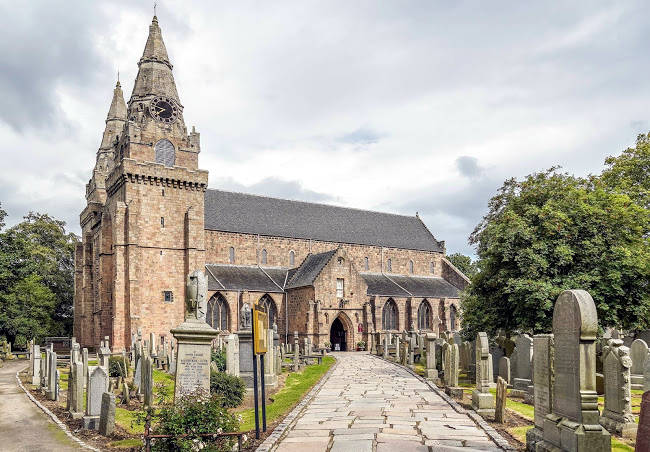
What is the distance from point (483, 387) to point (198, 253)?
31062 millimetres

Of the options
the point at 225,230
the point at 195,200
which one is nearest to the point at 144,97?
the point at 195,200

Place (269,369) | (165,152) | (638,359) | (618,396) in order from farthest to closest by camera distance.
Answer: (165,152) → (269,369) → (638,359) → (618,396)

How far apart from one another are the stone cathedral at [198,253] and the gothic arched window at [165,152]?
0.25 feet

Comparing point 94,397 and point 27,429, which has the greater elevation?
point 94,397

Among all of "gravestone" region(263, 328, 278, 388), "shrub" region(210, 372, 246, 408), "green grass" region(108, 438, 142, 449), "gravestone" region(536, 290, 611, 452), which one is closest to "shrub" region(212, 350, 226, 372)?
"gravestone" region(263, 328, 278, 388)

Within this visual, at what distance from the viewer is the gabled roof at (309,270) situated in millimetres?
44750

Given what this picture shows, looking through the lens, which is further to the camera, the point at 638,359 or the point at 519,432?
the point at 638,359

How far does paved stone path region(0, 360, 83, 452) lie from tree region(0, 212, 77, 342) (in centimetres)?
2804

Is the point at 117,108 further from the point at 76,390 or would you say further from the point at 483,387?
the point at 483,387

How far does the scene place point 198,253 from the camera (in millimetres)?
41938

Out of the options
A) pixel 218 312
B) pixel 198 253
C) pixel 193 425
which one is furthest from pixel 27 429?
pixel 218 312

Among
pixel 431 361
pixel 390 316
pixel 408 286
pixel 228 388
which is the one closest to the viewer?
pixel 228 388

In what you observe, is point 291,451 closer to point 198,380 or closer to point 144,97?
point 198,380

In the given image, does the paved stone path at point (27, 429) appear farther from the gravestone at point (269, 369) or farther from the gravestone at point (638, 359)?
the gravestone at point (638, 359)
